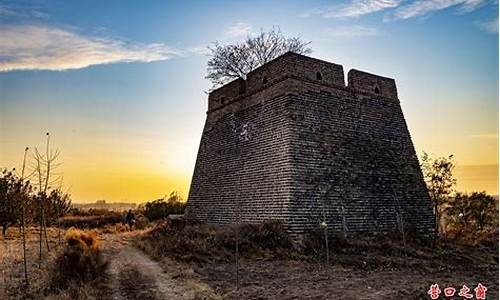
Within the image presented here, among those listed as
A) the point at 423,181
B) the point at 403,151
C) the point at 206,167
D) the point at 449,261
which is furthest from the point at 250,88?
the point at 449,261

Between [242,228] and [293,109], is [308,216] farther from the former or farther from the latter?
[293,109]

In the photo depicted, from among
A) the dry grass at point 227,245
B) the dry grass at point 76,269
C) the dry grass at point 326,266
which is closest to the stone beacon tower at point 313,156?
the dry grass at point 227,245

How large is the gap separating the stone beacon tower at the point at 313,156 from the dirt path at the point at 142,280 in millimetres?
3638

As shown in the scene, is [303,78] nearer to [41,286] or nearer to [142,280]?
[142,280]

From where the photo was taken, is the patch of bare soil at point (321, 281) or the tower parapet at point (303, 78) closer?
the patch of bare soil at point (321, 281)

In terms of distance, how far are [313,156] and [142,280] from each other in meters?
6.27

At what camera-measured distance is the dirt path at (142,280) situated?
23.7 ft

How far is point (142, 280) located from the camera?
27.4ft

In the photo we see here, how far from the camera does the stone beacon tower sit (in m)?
11.9

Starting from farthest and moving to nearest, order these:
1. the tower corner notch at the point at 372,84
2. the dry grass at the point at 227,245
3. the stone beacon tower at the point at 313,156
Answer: the tower corner notch at the point at 372,84, the stone beacon tower at the point at 313,156, the dry grass at the point at 227,245

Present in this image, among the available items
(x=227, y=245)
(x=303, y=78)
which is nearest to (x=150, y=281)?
(x=227, y=245)

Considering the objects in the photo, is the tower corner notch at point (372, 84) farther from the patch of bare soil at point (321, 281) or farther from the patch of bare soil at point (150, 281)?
the patch of bare soil at point (150, 281)

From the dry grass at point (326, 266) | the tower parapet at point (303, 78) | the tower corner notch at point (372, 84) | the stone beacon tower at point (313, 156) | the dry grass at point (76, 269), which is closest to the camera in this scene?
the dry grass at point (326, 266)

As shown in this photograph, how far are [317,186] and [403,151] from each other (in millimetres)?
4827
